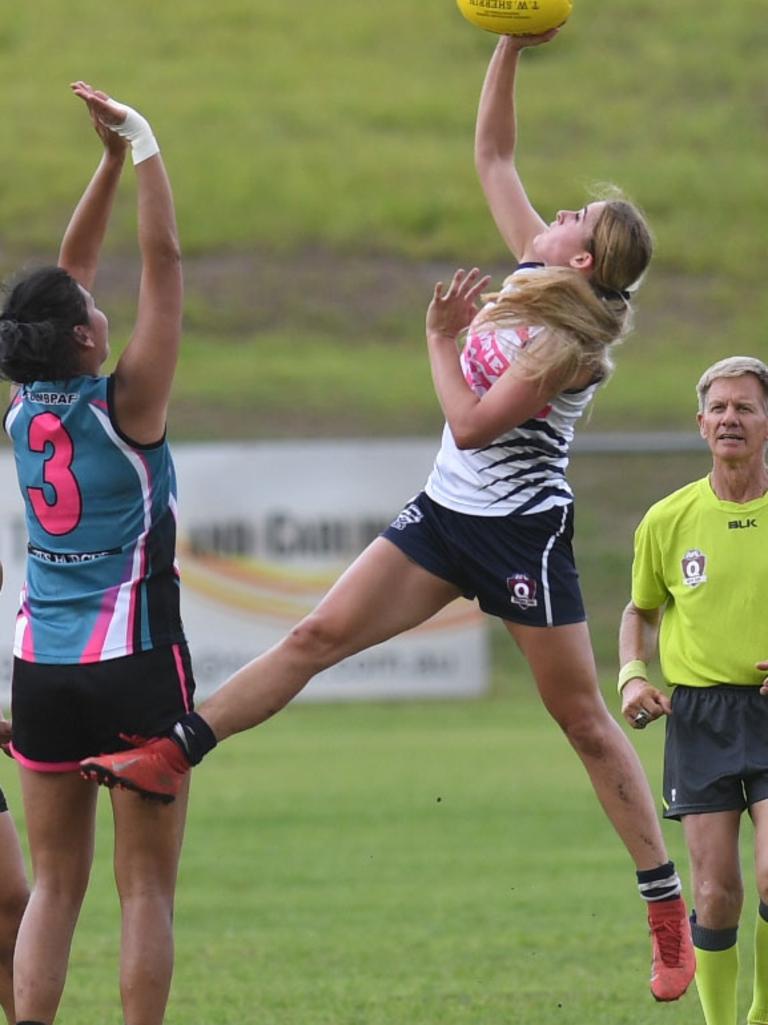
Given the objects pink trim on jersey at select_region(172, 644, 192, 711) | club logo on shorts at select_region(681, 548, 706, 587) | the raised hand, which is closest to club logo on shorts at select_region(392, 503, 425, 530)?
the raised hand

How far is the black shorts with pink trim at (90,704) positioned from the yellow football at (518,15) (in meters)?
2.36

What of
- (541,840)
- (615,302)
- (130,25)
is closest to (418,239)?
(130,25)

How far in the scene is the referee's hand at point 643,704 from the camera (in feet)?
19.4

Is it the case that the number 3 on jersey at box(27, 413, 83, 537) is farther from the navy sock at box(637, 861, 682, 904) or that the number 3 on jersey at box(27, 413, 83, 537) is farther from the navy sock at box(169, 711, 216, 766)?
the navy sock at box(637, 861, 682, 904)

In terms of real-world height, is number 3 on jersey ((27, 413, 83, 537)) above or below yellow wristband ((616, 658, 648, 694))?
above

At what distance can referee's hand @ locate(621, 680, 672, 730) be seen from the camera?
591 centimetres

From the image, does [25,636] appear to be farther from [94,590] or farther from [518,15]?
[518,15]

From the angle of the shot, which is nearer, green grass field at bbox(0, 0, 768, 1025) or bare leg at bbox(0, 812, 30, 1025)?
bare leg at bbox(0, 812, 30, 1025)

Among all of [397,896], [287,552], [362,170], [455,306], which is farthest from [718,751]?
[362,170]

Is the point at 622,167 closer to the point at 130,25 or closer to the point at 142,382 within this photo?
the point at 130,25

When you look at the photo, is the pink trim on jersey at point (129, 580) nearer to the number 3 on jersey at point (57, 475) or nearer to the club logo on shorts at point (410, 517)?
the number 3 on jersey at point (57, 475)

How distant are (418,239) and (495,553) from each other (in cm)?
2487

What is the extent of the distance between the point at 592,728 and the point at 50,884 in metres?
1.69

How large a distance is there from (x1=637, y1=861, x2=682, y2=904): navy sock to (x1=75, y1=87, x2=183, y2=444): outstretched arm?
2.05 meters
